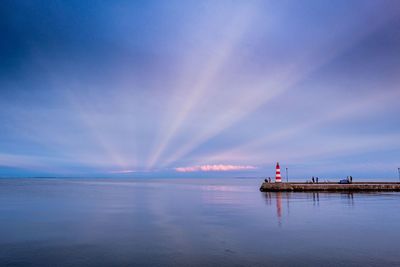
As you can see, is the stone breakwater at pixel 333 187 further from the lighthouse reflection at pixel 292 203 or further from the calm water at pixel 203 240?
the calm water at pixel 203 240

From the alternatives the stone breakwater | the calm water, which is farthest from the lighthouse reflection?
the stone breakwater

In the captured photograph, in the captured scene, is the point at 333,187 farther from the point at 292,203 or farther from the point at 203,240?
the point at 203,240

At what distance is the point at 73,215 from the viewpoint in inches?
1153

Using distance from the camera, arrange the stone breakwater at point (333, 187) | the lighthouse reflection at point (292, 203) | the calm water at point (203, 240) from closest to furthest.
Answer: the calm water at point (203, 240), the lighthouse reflection at point (292, 203), the stone breakwater at point (333, 187)

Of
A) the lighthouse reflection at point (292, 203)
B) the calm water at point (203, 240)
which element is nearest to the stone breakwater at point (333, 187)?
the lighthouse reflection at point (292, 203)

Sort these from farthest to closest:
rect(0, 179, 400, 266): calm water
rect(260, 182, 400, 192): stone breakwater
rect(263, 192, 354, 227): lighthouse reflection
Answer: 1. rect(260, 182, 400, 192): stone breakwater
2. rect(263, 192, 354, 227): lighthouse reflection
3. rect(0, 179, 400, 266): calm water

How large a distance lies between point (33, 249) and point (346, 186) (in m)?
53.1

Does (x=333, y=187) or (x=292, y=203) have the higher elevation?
(x=333, y=187)

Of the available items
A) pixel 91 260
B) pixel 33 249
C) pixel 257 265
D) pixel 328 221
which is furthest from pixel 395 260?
pixel 33 249

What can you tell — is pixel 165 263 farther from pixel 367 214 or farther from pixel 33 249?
pixel 367 214

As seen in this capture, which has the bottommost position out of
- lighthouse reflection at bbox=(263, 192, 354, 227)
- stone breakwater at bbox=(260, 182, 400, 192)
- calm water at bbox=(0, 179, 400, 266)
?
calm water at bbox=(0, 179, 400, 266)

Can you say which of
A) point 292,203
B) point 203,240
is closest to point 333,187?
point 292,203

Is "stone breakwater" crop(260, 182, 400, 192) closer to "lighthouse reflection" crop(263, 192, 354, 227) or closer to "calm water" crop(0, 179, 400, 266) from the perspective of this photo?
"lighthouse reflection" crop(263, 192, 354, 227)

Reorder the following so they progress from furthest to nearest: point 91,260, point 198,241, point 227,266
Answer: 1. point 198,241
2. point 91,260
3. point 227,266
